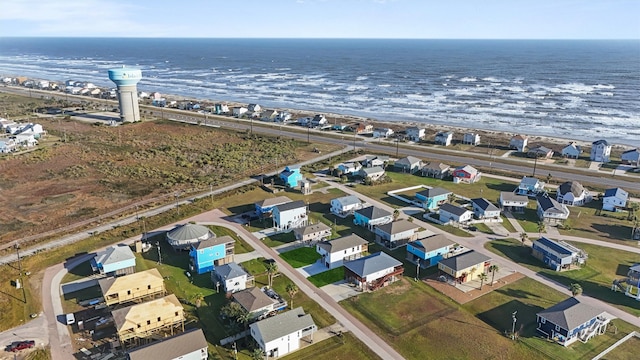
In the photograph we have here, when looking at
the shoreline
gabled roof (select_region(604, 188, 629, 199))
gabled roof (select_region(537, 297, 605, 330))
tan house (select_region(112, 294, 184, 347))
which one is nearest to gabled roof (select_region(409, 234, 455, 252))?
gabled roof (select_region(537, 297, 605, 330))

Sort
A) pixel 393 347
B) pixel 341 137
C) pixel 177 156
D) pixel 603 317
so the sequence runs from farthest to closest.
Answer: pixel 341 137 → pixel 177 156 → pixel 603 317 → pixel 393 347

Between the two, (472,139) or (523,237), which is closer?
(523,237)

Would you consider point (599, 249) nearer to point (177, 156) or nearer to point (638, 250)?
point (638, 250)

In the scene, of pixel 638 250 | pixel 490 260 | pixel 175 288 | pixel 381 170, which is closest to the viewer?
pixel 175 288

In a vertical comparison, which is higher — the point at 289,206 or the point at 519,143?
the point at 519,143

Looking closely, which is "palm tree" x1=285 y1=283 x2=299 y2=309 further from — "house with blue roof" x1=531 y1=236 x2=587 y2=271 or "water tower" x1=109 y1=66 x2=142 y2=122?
"water tower" x1=109 y1=66 x2=142 y2=122

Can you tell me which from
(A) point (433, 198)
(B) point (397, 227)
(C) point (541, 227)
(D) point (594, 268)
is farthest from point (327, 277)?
(D) point (594, 268)

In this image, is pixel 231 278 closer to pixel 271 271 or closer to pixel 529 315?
pixel 271 271

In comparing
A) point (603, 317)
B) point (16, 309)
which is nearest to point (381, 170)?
point (603, 317)
